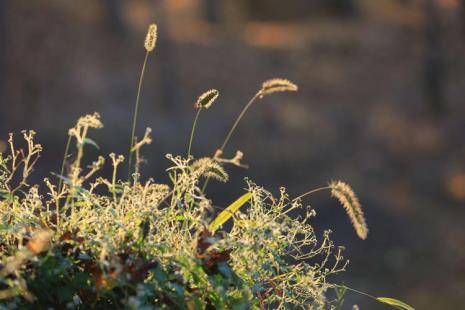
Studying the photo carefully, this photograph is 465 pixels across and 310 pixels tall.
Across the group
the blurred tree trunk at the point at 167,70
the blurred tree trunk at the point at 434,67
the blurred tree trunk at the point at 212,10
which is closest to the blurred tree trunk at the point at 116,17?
the blurred tree trunk at the point at 167,70

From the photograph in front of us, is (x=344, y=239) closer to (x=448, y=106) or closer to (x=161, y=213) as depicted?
(x=448, y=106)

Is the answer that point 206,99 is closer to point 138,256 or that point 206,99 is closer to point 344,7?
point 138,256

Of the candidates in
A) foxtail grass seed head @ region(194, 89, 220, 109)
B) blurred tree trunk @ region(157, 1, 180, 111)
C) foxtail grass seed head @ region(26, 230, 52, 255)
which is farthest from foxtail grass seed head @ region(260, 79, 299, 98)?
blurred tree trunk @ region(157, 1, 180, 111)

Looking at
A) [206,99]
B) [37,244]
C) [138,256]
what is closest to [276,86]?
[206,99]

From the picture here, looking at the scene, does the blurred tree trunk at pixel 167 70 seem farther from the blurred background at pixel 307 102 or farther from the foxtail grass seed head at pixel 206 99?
the foxtail grass seed head at pixel 206 99

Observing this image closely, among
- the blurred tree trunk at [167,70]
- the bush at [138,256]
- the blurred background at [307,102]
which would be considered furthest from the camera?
the blurred tree trunk at [167,70]
